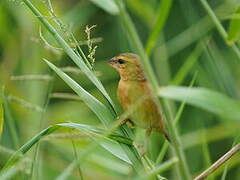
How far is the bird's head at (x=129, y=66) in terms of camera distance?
2803mm

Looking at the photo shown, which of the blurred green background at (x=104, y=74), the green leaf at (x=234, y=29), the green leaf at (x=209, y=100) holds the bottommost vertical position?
the blurred green background at (x=104, y=74)

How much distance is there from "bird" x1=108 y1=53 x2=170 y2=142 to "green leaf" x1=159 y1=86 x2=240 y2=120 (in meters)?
0.79

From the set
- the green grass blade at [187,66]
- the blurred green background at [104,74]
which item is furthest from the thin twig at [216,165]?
the blurred green background at [104,74]

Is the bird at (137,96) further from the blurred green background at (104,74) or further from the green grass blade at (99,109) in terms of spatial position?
the blurred green background at (104,74)

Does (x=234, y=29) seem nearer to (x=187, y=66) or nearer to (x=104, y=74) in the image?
(x=187, y=66)

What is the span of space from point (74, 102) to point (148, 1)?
33.7 inches

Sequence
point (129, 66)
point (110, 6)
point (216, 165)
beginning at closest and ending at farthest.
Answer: point (216, 165) < point (110, 6) < point (129, 66)

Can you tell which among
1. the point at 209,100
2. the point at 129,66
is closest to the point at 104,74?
→ the point at 129,66

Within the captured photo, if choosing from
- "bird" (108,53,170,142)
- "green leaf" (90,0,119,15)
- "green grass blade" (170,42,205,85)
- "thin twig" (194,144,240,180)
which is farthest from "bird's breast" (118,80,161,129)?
"thin twig" (194,144,240,180)

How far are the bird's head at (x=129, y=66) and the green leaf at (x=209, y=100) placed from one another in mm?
973

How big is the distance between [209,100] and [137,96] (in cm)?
93

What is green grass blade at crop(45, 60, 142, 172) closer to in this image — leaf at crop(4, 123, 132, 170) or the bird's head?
leaf at crop(4, 123, 132, 170)

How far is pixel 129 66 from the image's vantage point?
9.41ft

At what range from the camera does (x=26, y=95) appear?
4719 mm
